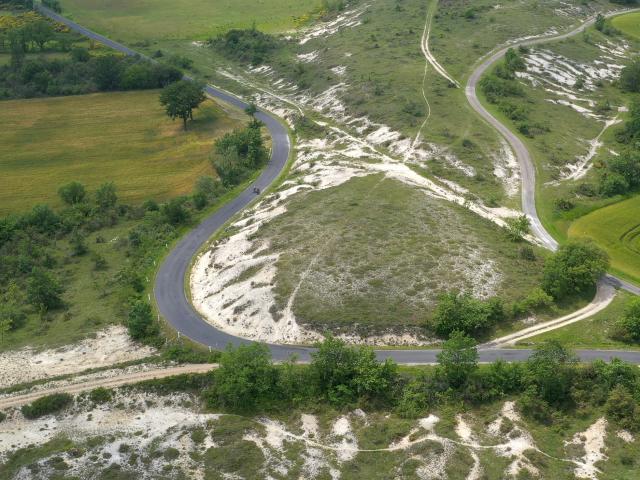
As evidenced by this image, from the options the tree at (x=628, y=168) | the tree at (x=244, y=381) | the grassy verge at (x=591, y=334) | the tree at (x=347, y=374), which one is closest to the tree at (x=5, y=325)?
the tree at (x=244, y=381)

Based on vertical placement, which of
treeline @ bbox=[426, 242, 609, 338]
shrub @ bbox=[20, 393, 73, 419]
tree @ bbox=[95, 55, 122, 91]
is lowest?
shrub @ bbox=[20, 393, 73, 419]

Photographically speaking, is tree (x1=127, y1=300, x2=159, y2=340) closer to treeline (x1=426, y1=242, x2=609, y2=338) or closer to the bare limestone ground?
the bare limestone ground

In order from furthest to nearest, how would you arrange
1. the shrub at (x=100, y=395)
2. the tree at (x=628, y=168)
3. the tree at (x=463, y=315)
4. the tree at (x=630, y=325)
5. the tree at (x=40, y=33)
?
1. the tree at (x=40, y=33)
2. the tree at (x=628, y=168)
3. the tree at (x=463, y=315)
4. the tree at (x=630, y=325)
5. the shrub at (x=100, y=395)

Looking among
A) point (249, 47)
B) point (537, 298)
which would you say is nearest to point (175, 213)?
point (537, 298)

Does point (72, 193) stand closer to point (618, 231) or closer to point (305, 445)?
point (305, 445)

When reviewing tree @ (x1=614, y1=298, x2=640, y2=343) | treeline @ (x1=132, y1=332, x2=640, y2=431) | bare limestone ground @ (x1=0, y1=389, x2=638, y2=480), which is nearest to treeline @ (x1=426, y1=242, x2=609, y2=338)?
treeline @ (x1=132, y1=332, x2=640, y2=431)

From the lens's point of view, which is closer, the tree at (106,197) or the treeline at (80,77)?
the tree at (106,197)

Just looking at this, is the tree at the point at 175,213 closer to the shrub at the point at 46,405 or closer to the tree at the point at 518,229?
the shrub at the point at 46,405
